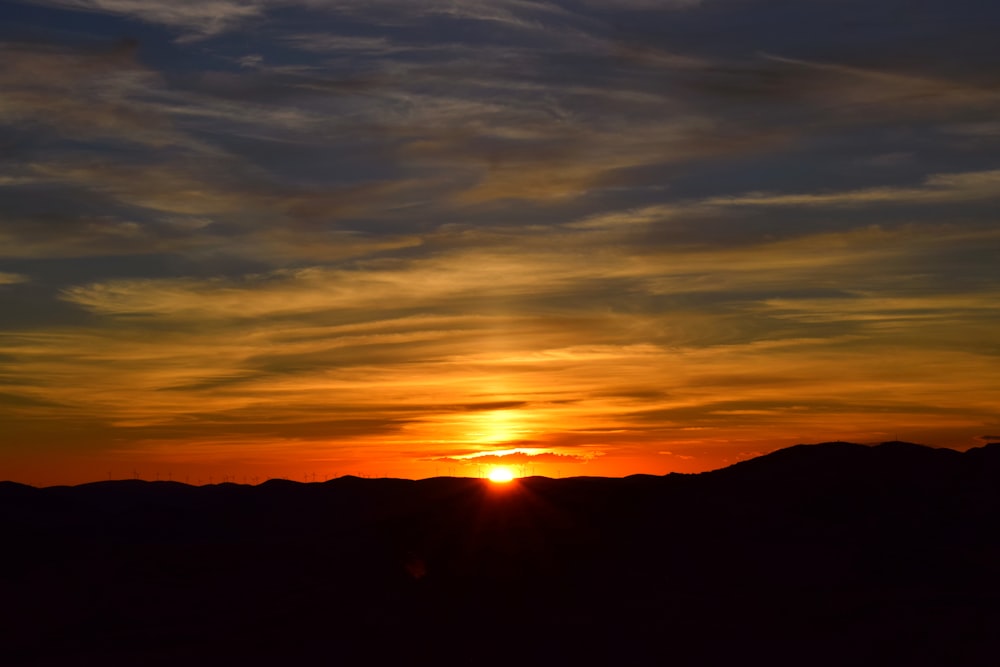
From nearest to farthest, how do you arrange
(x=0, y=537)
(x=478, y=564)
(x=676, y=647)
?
(x=676, y=647)
(x=478, y=564)
(x=0, y=537)

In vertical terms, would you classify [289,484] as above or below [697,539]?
above

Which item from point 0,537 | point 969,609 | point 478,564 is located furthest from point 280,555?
point 969,609

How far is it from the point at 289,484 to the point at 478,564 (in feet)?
119

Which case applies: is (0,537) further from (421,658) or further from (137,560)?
(421,658)

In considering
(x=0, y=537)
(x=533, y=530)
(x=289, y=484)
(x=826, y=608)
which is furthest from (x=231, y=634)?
(x=289, y=484)

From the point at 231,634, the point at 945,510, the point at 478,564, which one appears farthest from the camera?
the point at 945,510

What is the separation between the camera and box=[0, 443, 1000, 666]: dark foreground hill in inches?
1236

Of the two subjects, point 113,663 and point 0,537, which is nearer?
point 113,663

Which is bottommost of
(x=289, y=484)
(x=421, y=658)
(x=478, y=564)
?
(x=421, y=658)

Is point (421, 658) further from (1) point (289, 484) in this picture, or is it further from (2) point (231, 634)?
(1) point (289, 484)

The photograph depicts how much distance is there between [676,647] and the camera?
101ft

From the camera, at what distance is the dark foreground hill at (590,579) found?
3141cm

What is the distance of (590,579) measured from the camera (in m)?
39.5

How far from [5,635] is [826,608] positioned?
82.4 ft
